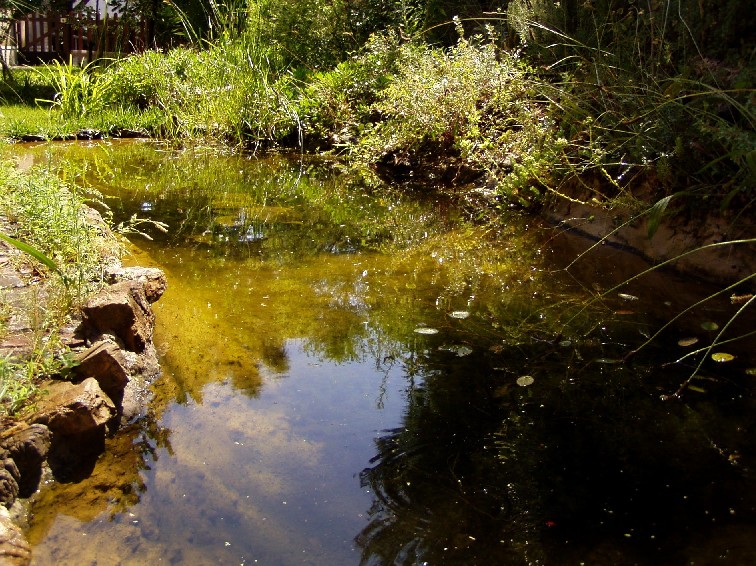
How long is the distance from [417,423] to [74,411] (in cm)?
121

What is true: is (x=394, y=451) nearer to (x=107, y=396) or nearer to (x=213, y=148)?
(x=107, y=396)

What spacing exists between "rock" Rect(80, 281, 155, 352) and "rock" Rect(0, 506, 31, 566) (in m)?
1.04

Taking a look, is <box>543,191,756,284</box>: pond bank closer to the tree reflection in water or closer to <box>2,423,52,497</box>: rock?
the tree reflection in water

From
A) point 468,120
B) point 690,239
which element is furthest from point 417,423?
point 468,120

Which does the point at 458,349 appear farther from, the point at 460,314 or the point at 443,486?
the point at 443,486

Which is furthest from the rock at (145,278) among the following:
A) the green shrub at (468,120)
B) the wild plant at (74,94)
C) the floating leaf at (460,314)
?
the wild plant at (74,94)

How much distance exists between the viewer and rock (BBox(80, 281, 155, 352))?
303cm

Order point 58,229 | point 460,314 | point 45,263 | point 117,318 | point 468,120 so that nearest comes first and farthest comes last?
point 45,263 → point 117,318 → point 58,229 → point 460,314 → point 468,120

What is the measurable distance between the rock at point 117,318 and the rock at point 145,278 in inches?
6.1

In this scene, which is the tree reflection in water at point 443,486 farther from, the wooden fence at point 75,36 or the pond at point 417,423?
the wooden fence at point 75,36

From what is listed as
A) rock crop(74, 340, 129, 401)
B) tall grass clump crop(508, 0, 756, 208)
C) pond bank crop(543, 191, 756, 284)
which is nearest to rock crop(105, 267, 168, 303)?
rock crop(74, 340, 129, 401)

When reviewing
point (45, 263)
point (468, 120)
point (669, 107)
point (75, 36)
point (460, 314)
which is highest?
point (669, 107)

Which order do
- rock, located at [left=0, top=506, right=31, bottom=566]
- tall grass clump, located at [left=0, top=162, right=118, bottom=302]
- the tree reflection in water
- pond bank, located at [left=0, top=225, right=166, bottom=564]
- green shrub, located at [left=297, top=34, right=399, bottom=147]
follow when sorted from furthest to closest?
green shrub, located at [left=297, top=34, right=399, bottom=147] < tall grass clump, located at [left=0, top=162, right=118, bottom=302] < pond bank, located at [left=0, top=225, right=166, bottom=564] < the tree reflection in water < rock, located at [left=0, top=506, right=31, bottom=566]

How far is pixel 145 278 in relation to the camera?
11.7ft
